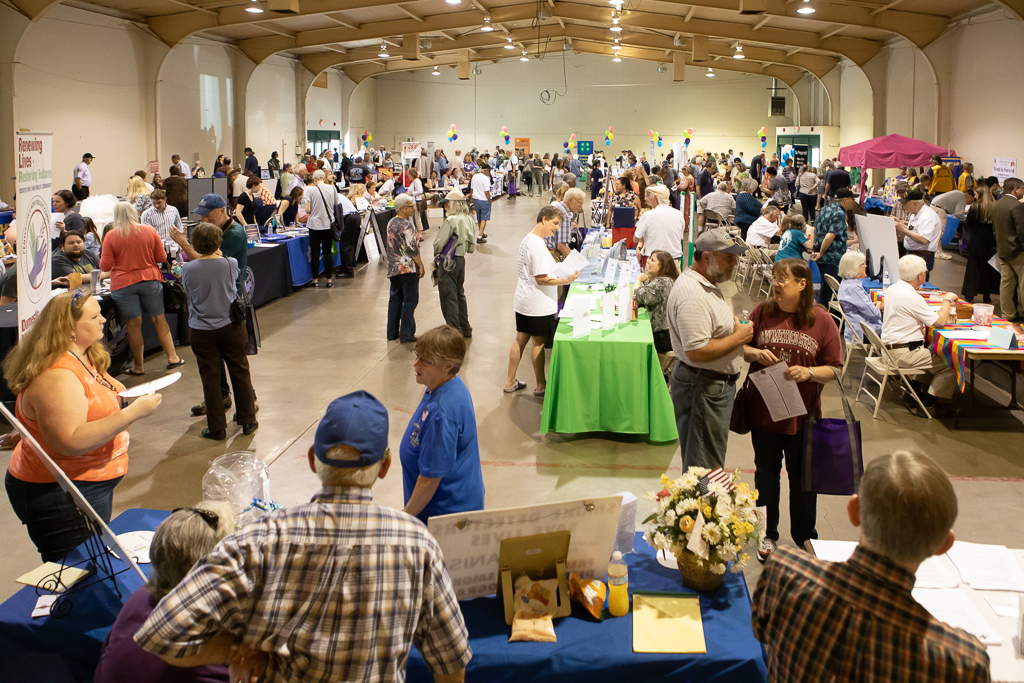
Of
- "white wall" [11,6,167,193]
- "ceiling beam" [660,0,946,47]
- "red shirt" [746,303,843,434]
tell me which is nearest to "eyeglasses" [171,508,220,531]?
"red shirt" [746,303,843,434]

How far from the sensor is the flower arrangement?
2.21 metres

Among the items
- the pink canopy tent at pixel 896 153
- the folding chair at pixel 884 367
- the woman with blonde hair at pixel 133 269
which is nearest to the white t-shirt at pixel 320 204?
the woman with blonde hair at pixel 133 269

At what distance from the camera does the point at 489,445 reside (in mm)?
5109

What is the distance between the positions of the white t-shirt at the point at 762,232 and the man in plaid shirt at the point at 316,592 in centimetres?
959

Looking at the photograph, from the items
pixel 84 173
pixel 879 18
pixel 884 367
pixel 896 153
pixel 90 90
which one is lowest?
pixel 884 367

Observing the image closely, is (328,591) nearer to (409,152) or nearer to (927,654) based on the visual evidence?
(927,654)

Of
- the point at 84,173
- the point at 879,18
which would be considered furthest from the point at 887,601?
the point at 879,18

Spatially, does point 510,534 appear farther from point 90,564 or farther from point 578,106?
point 578,106

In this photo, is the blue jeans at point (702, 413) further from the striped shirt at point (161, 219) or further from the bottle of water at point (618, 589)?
the striped shirt at point (161, 219)

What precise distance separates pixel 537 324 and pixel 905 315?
252cm

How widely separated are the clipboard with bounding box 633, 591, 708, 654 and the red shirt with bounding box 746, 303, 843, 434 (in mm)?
1297

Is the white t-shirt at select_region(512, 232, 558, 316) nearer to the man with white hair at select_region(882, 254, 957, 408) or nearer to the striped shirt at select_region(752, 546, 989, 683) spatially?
the man with white hair at select_region(882, 254, 957, 408)

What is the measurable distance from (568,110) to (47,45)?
839 inches

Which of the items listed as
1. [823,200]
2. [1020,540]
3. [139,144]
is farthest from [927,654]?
[139,144]
